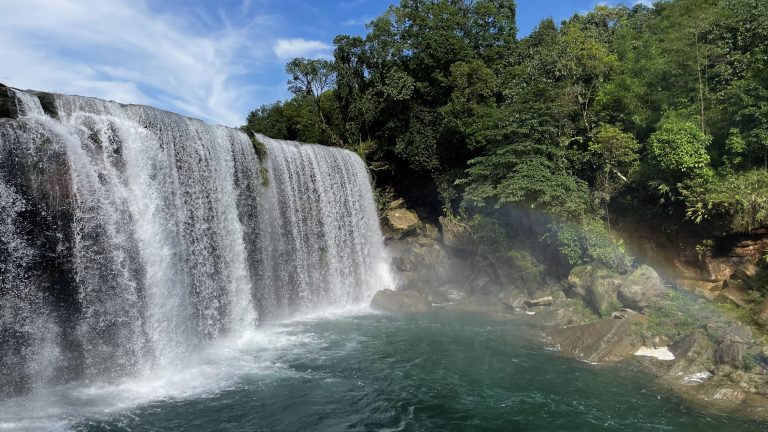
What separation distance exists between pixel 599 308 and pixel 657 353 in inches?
118

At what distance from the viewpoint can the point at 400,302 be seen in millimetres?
18875

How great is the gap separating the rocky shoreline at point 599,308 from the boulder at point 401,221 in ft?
0.17

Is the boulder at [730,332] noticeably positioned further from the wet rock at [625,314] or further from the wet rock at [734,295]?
the wet rock at [625,314]

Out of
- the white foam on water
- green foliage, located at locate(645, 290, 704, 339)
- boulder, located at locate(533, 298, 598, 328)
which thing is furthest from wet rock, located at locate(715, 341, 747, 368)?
the white foam on water

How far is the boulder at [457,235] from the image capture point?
21359 mm

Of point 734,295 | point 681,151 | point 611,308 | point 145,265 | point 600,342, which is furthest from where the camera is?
point 681,151

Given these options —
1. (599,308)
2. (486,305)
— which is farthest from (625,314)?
(486,305)

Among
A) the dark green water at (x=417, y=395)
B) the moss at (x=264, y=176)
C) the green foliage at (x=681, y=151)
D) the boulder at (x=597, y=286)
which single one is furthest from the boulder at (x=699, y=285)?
the moss at (x=264, y=176)

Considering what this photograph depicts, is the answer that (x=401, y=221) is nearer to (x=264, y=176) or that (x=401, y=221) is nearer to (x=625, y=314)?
(x=264, y=176)

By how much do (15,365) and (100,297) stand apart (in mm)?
2072

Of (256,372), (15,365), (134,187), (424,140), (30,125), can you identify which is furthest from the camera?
(424,140)

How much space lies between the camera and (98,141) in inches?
477

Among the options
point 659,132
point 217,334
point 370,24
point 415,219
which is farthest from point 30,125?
point 370,24

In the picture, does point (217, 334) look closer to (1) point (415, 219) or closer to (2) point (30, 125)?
(2) point (30, 125)
